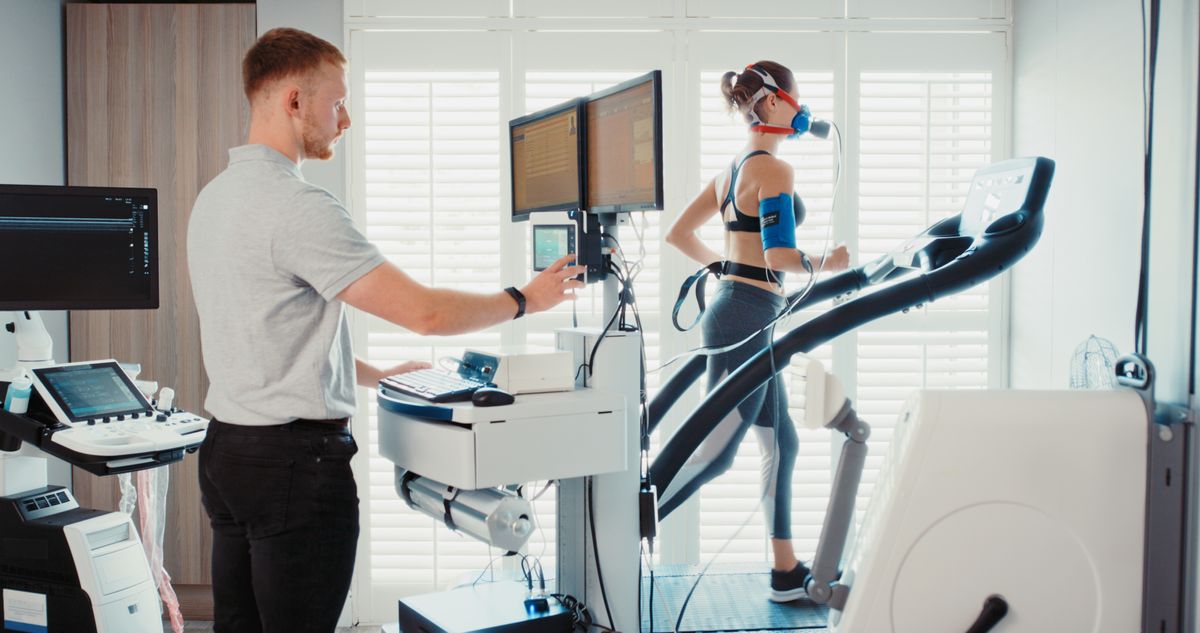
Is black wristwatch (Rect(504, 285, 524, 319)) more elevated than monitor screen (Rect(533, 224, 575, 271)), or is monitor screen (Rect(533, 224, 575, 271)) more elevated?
monitor screen (Rect(533, 224, 575, 271))

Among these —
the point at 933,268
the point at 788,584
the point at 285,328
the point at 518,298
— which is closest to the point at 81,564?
the point at 285,328

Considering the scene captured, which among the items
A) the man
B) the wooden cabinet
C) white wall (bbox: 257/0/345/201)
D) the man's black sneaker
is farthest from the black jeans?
the wooden cabinet

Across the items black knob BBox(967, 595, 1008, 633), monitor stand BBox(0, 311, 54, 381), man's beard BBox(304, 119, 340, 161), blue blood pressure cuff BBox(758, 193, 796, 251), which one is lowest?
black knob BBox(967, 595, 1008, 633)

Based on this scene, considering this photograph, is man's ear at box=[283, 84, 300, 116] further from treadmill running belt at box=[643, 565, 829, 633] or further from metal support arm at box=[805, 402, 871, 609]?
treadmill running belt at box=[643, 565, 829, 633]

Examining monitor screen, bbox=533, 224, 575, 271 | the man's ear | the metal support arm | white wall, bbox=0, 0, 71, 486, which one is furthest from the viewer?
white wall, bbox=0, 0, 71, 486

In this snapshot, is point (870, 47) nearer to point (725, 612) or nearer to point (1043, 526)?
point (725, 612)

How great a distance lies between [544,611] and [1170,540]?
48.6 inches

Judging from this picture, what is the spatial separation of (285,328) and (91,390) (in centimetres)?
101

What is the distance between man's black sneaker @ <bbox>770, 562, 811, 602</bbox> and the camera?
2.66 metres

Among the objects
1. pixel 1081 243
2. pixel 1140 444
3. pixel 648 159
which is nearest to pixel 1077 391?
pixel 1140 444

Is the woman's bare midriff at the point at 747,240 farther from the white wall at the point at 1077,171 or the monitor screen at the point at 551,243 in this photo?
the white wall at the point at 1077,171

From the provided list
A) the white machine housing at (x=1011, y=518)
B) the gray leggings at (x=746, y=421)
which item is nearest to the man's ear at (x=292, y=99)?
the white machine housing at (x=1011, y=518)

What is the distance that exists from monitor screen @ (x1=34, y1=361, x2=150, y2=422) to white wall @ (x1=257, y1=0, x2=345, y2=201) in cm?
111

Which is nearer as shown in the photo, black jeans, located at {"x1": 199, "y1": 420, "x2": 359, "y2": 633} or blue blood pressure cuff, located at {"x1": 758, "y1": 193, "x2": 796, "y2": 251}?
black jeans, located at {"x1": 199, "y1": 420, "x2": 359, "y2": 633}
